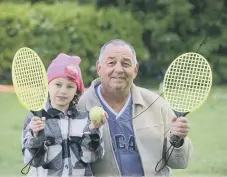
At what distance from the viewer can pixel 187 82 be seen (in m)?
Result: 4.25

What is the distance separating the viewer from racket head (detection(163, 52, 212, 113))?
13.5 feet

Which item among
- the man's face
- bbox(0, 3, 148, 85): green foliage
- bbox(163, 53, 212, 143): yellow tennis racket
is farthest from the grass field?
the man's face

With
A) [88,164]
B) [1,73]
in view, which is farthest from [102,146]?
[1,73]

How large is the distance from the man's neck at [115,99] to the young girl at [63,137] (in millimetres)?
212

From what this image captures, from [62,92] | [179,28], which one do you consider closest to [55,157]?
[62,92]

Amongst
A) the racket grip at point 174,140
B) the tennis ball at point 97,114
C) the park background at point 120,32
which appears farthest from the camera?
the park background at point 120,32

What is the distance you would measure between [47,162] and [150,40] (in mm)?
8886

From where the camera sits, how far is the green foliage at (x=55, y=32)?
11.7 metres

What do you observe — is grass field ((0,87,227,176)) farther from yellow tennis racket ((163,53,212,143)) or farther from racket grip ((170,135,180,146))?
racket grip ((170,135,180,146))

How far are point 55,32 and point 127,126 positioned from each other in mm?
7896

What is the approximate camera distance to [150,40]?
12.6 metres

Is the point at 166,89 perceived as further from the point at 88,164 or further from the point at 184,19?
the point at 184,19

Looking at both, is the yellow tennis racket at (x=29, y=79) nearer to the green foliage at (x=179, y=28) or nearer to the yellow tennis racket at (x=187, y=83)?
the yellow tennis racket at (x=187, y=83)

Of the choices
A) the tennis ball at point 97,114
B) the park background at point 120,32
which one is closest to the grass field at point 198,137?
the park background at point 120,32
